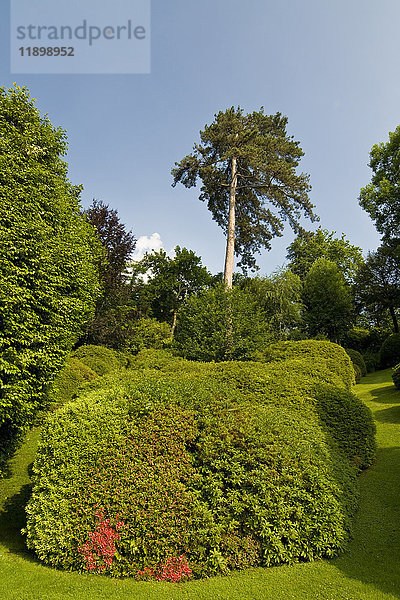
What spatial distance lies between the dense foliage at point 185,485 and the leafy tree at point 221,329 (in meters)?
6.65

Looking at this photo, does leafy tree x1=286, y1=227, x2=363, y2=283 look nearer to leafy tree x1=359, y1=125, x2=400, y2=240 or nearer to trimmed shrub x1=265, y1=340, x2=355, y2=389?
leafy tree x1=359, y1=125, x2=400, y2=240

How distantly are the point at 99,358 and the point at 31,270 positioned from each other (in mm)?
7873

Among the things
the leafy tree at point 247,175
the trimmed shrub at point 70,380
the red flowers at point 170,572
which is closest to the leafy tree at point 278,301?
the leafy tree at point 247,175

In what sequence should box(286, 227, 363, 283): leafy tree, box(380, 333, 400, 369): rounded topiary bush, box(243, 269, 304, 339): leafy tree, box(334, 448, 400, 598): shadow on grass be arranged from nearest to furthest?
1. box(334, 448, 400, 598): shadow on grass
2. box(380, 333, 400, 369): rounded topiary bush
3. box(243, 269, 304, 339): leafy tree
4. box(286, 227, 363, 283): leafy tree

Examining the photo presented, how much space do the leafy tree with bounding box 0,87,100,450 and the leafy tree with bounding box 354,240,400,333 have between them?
2584 centimetres

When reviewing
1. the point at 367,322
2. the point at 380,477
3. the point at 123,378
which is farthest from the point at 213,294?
the point at 367,322

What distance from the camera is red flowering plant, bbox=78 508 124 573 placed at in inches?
160

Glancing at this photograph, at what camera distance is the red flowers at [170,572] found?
3938 mm

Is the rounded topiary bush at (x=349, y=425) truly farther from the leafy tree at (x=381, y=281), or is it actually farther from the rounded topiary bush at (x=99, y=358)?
the leafy tree at (x=381, y=281)

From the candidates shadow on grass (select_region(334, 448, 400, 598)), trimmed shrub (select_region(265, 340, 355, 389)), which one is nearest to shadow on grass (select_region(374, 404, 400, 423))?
trimmed shrub (select_region(265, 340, 355, 389))

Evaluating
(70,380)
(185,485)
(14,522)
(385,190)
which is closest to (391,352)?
(385,190)

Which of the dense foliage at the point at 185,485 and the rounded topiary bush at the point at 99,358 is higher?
the rounded topiary bush at the point at 99,358

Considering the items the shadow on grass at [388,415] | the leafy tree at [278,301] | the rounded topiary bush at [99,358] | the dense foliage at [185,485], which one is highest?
the leafy tree at [278,301]

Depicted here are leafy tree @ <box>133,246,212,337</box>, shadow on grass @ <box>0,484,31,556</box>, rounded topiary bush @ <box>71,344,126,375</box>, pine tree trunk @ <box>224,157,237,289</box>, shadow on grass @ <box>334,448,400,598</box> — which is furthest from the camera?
leafy tree @ <box>133,246,212,337</box>
